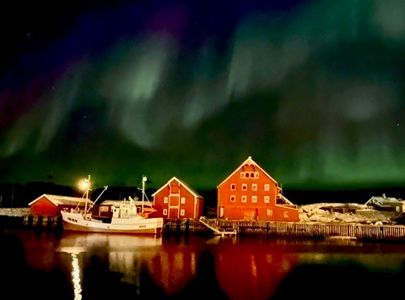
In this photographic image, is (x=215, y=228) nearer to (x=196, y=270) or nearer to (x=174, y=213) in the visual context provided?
(x=174, y=213)

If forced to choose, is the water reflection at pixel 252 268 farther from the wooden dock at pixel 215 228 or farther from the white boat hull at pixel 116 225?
the white boat hull at pixel 116 225

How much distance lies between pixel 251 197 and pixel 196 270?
37.3 meters

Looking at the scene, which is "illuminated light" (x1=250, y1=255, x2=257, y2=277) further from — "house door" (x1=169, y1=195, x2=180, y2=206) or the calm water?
"house door" (x1=169, y1=195, x2=180, y2=206)

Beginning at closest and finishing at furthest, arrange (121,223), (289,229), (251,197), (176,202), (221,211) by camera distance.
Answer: (289,229), (121,223), (251,197), (221,211), (176,202)

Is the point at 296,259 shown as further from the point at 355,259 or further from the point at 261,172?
the point at 261,172

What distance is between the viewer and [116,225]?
231 ft

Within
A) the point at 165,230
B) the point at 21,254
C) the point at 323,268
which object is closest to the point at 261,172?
the point at 165,230

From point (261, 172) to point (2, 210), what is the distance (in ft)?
175

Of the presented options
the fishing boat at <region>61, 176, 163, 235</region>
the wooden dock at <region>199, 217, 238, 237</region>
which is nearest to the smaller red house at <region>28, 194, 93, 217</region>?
the fishing boat at <region>61, 176, 163, 235</region>

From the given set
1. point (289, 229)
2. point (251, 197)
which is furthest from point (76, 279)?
point (251, 197)

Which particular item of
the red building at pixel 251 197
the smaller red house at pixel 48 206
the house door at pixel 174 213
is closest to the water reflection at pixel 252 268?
the red building at pixel 251 197

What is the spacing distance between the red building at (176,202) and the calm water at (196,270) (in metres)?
19.2

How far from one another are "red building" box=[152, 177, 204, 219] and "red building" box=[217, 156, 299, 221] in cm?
440

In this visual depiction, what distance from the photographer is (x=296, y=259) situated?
4322 centimetres
